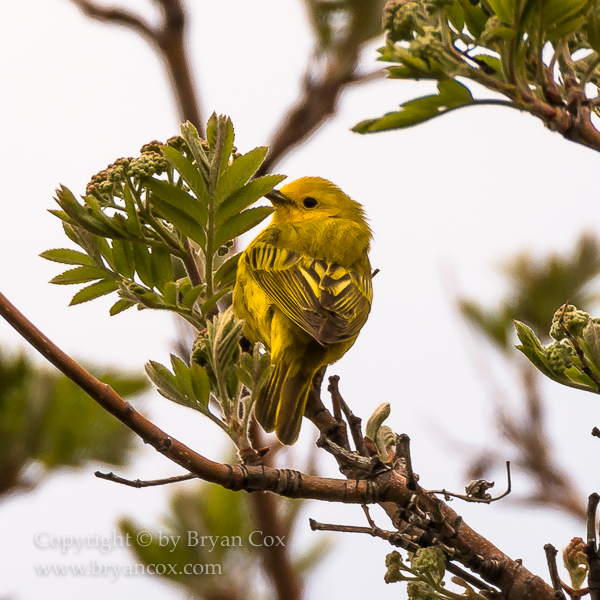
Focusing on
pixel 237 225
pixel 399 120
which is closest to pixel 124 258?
pixel 237 225

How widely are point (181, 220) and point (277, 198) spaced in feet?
7.26

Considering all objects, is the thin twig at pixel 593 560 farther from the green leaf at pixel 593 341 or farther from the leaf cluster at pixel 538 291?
the leaf cluster at pixel 538 291

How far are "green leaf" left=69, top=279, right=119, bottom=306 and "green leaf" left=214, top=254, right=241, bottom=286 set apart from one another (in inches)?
8.7

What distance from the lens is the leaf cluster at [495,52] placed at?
144 centimetres

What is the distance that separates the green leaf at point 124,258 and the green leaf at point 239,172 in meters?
0.24

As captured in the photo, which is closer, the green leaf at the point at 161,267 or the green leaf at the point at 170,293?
the green leaf at the point at 170,293

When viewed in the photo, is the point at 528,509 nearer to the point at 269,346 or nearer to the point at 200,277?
the point at 269,346

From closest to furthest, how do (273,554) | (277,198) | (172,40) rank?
(273,554) < (172,40) < (277,198)

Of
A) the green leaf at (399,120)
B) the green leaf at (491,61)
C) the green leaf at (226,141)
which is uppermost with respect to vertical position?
the green leaf at (491,61)

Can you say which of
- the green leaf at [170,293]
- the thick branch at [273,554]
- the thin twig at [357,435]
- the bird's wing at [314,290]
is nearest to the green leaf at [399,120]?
the green leaf at [170,293]

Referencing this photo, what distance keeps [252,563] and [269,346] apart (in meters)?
1.41

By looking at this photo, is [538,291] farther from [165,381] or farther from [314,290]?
[165,381]

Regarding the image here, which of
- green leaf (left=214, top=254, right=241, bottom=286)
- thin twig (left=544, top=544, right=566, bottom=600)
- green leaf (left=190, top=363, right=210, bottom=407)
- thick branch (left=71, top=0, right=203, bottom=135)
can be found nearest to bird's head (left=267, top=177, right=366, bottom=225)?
thick branch (left=71, top=0, right=203, bottom=135)

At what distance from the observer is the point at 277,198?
12.4 feet
